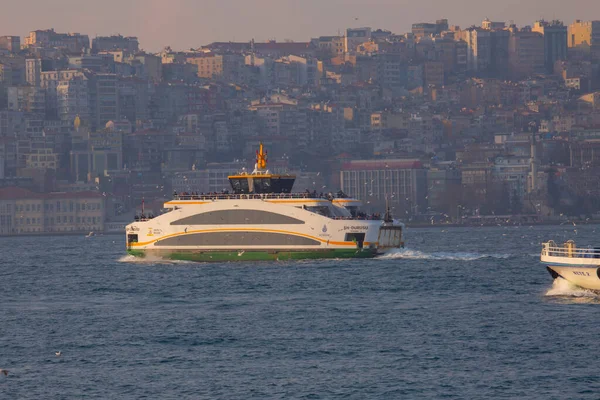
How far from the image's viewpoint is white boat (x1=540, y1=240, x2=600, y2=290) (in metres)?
49.3

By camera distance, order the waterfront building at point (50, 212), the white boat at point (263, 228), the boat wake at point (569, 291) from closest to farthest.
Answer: the boat wake at point (569, 291) < the white boat at point (263, 228) < the waterfront building at point (50, 212)

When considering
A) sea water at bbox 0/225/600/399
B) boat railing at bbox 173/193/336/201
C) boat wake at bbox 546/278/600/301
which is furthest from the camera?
boat railing at bbox 173/193/336/201

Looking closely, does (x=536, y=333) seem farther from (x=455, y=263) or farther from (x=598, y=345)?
(x=455, y=263)

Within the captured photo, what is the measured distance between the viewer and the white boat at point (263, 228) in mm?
72812

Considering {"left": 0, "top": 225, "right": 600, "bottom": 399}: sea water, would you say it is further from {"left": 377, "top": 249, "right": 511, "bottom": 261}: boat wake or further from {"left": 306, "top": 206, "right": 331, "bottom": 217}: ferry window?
{"left": 377, "top": 249, "right": 511, "bottom": 261}: boat wake

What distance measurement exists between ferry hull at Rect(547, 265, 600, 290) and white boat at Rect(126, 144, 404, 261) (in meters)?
22.6

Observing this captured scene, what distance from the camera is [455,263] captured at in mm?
71938

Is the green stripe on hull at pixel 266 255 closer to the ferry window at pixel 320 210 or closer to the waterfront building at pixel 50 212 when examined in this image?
the ferry window at pixel 320 210

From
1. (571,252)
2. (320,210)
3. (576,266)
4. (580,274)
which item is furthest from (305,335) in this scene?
(320,210)

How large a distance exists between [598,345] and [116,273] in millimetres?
32960

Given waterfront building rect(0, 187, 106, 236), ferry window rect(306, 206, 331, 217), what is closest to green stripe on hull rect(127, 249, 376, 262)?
ferry window rect(306, 206, 331, 217)

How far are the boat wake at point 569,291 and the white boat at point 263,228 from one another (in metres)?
21.5

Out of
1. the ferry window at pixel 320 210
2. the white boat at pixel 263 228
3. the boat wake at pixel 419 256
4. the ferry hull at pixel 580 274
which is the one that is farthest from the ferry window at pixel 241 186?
the ferry hull at pixel 580 274

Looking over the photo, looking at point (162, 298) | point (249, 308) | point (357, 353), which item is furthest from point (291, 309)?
point (357, 353)
